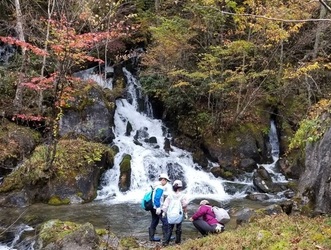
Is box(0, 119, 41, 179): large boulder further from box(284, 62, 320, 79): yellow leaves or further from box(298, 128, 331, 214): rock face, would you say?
box(284, 62, 320, 79): yellow leaves

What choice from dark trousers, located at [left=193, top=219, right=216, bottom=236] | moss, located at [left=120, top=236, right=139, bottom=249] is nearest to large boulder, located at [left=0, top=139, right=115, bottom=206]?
moss, located at [left=120, top=236, right=139, bottom=249]

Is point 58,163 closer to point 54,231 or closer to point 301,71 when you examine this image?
point 54,231

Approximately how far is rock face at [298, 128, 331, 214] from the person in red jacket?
7.69 feet

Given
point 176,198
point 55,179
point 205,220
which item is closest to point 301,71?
point 205,220

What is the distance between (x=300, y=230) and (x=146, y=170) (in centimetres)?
1045

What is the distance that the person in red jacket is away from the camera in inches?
343

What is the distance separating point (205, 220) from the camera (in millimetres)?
8867

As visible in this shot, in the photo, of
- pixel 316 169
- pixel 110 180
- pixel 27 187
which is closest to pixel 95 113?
pixel 110 180

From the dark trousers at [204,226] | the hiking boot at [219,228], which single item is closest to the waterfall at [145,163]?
the dark trousers at [204,226]

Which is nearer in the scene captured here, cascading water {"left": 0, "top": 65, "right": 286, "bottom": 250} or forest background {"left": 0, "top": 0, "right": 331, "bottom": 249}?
cascading water {"left": 0, "top": 65, "right": 286, "bottom": 250}

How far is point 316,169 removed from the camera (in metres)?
9.03

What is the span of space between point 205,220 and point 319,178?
2.93 meters

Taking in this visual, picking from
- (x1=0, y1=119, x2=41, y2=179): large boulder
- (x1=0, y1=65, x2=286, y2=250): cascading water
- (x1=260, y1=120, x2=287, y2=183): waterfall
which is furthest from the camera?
(x1=260, y1=120, x2=287, y2=183): waterfall

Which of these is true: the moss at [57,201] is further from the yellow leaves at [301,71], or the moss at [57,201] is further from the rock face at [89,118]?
the yellow leaves at [301,71]
